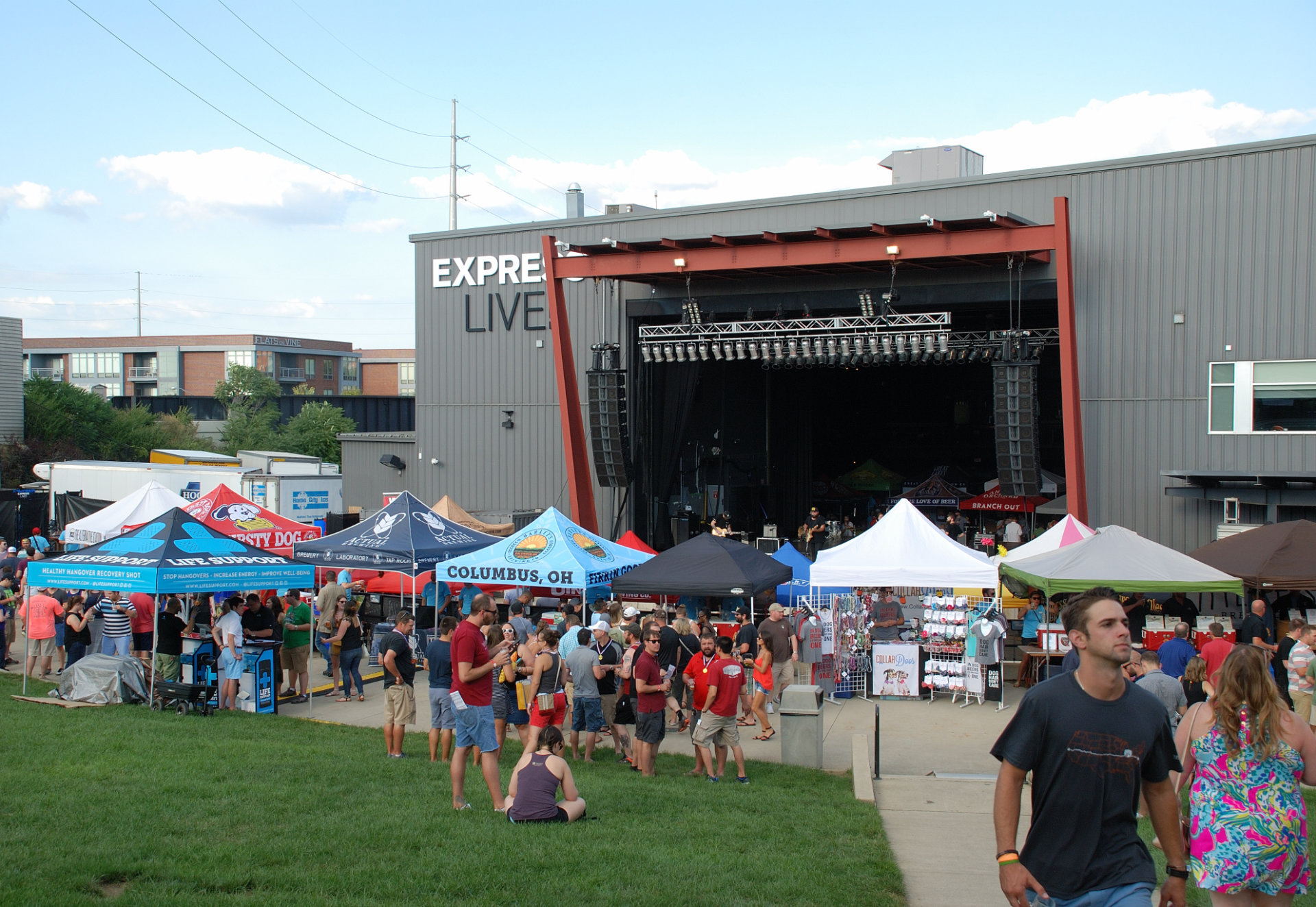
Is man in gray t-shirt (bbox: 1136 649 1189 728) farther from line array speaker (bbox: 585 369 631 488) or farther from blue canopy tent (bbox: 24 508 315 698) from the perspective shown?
line array speaker (bbox: 585 369 631 488)

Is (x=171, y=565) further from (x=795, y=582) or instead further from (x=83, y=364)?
(x=83, y=364)

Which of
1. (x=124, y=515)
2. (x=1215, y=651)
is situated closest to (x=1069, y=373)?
(x=1215, y=651)

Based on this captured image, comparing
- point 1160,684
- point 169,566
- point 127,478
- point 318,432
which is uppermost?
point 318,432

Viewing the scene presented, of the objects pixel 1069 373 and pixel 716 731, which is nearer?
pixel 716 731

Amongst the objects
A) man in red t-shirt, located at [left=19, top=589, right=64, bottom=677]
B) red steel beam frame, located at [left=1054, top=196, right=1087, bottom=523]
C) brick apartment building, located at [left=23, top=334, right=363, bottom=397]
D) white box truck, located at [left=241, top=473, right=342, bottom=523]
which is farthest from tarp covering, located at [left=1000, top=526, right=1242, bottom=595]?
brick apartment building, located at [left=23, top=334, right=363, bottom=397]

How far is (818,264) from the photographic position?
19.8 m

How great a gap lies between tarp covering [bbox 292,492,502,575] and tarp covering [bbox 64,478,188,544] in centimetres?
509

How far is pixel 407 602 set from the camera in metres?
18.0

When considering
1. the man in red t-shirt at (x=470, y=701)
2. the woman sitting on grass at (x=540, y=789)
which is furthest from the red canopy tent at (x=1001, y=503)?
the woman sitting on grass at (x=540, y=789)

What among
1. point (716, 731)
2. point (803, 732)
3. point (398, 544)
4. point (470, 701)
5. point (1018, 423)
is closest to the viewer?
point (470, 701)

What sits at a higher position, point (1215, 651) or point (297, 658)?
point (1215, 651)

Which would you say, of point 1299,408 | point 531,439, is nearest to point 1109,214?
point 1299,408

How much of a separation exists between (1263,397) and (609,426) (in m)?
12.0

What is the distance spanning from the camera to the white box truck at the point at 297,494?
26234 mm
